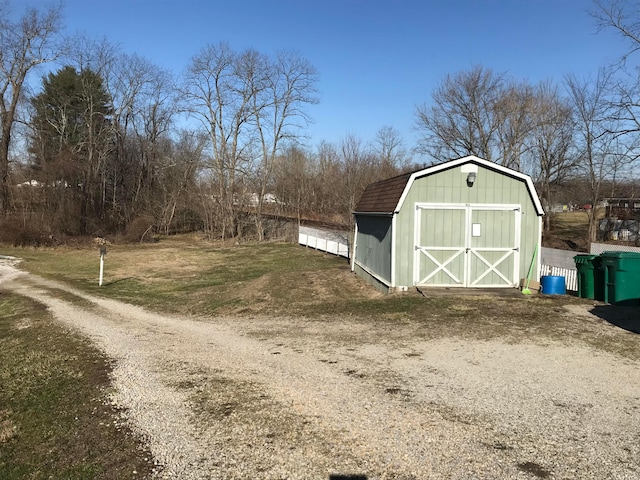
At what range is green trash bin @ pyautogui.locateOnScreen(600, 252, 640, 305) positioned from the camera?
1030cm

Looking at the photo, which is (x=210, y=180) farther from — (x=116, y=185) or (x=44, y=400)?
(x=44, y=400)

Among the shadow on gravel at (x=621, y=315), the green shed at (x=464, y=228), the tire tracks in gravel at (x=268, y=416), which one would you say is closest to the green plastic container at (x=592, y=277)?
the shadow on gravel at (x=621, y=315)

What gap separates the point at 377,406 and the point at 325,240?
21.0 meters

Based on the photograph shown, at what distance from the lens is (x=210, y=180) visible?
127ft

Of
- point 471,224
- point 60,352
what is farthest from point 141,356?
point 471,224

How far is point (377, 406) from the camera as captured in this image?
5180 millimetres

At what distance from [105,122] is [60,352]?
4268 centimetres

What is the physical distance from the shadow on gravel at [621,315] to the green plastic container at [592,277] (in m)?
0.76

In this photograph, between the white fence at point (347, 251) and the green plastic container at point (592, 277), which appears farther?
the white fence at point (347, 251)

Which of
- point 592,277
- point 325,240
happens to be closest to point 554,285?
point 592,277

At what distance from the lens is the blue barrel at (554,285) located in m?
11.8

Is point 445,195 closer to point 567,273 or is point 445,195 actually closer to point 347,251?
point 567,273

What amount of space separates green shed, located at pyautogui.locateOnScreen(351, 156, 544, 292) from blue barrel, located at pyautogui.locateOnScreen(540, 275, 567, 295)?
0.56 meters

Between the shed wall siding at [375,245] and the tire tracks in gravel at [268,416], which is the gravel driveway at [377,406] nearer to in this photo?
the tire tracks in gravel at [268,416]
